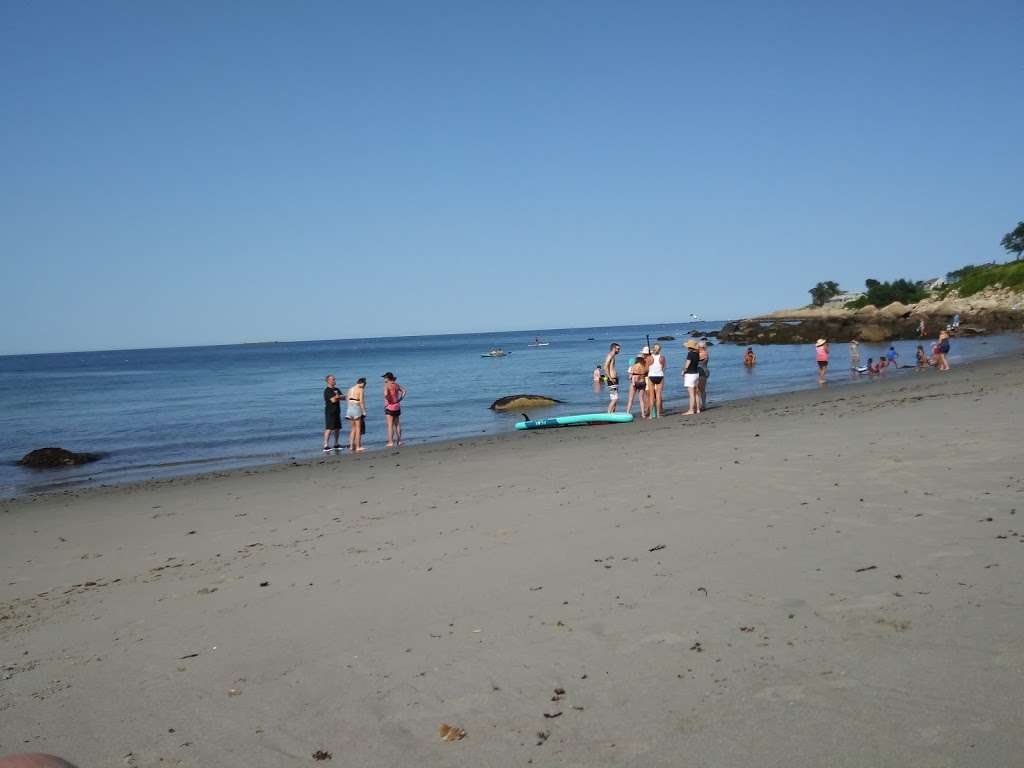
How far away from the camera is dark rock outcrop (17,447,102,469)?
66.2 ft

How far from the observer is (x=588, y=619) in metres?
5.53

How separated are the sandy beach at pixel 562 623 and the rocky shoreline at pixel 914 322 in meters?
58.3

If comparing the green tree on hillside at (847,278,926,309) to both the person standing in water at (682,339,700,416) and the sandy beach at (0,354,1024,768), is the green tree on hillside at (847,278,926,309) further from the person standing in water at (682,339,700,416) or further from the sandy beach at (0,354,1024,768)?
the sandy beach at (0,354,1024,768)

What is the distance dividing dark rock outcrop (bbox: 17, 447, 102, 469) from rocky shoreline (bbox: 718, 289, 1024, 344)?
185ft

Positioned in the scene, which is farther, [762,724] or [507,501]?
[507,501]

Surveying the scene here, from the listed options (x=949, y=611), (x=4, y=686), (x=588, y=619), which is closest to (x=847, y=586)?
(x=949, y=611)

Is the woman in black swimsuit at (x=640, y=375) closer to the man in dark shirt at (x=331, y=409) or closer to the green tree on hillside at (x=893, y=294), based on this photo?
the man in dark shirt at (x=331, y=409)

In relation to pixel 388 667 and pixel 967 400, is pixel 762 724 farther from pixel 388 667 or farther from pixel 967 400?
pixel 967 400

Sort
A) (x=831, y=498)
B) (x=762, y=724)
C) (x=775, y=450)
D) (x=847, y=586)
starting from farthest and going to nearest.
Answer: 1. (x=775, y=450)
2. (x=831, y=498)
3. (x=847, y=586)
4. (x=762, y=724)

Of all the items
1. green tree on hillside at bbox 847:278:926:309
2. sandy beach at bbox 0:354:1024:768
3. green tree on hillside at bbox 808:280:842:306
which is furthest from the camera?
green tree on hillside at bbox 808:280:842:306

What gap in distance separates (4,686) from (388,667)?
2484 millimetres

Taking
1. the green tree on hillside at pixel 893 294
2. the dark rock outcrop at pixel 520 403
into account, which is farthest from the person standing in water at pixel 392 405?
the green tree on hillside at pixel 893 294

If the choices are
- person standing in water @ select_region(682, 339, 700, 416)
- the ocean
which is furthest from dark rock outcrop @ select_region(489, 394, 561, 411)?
person standing in water @ select_region(682, 339, 700, 416)

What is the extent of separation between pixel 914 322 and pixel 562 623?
73.7 meters
